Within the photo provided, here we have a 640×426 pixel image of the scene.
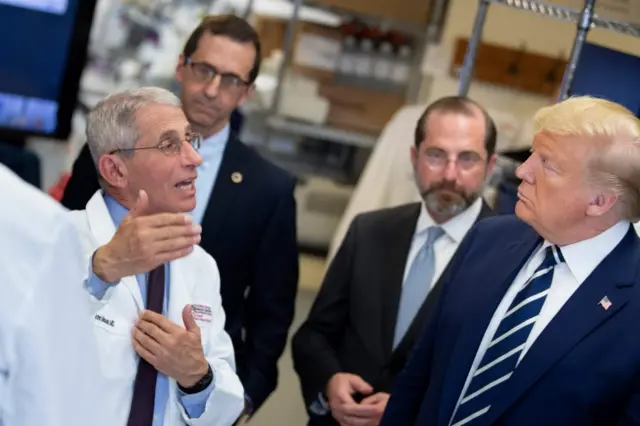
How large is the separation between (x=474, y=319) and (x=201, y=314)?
0.57 m

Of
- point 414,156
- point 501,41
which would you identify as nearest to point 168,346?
point 414,156

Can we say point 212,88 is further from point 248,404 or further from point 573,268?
point 573,268

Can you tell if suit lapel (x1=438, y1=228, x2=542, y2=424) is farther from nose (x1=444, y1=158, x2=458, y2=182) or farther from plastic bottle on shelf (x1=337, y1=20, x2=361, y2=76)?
plastic bottle on shelf (x1=337, y1=20, x2=361, y2=76)

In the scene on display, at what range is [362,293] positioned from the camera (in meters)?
2.42

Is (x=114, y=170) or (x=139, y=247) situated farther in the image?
(x=114, y=170)

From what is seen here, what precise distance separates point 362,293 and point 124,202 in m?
0.79

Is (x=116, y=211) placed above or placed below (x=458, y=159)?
below

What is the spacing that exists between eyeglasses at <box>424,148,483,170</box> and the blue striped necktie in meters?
0.60

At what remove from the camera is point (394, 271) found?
7.84 feet

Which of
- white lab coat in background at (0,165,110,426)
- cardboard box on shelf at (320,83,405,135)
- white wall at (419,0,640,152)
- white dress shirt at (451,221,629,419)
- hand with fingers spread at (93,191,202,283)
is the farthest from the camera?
cardboard box on shelf at (320,83,405,135)

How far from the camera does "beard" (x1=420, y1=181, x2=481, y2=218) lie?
7.75 feet

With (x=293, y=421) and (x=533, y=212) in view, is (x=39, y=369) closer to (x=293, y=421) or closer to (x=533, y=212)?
(x=533, y=212)

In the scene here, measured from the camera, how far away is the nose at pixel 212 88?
2.24 m

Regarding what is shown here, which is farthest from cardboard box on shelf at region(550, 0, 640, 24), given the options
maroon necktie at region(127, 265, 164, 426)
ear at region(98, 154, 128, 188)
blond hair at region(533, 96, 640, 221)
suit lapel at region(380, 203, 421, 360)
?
maroon necktie at region(127, 265, 164, 426)
